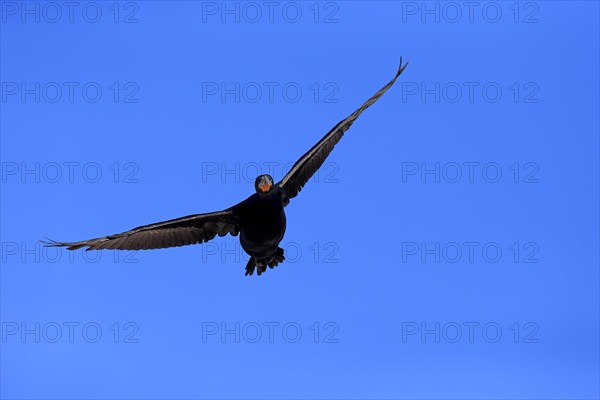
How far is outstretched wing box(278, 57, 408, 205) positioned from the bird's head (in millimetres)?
1219

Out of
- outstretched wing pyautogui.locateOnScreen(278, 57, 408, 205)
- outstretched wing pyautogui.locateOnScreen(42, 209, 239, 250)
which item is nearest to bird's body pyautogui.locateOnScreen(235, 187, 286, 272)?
outstretched wing pyautogui.locateOnScreen(42, 209, 239, 250)

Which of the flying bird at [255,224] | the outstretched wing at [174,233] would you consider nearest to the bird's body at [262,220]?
the flying bird at [255,224]

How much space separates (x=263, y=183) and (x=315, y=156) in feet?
8.77

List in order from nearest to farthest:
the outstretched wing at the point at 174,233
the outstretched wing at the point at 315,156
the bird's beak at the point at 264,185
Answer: the bird's beak at the point at 264,185 < the outstretched wing at the point at 174,233 < the outstretched wing at the point at 315,156

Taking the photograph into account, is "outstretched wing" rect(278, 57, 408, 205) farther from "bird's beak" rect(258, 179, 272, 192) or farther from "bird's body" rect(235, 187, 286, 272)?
"bird's beak" rect(258, 179, 272, 192)

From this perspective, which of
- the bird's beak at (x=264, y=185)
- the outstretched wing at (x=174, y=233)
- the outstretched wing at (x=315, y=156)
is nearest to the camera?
the bird's beak at (x=264, y=185)

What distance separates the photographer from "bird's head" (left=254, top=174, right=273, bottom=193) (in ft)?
55.0

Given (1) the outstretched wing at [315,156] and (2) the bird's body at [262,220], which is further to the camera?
(1) the outstretched wing at [315,156]

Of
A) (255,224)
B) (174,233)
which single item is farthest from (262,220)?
(174,233)

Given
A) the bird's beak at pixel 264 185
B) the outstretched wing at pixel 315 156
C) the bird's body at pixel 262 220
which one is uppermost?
the outstretched wing at pixel 315 156

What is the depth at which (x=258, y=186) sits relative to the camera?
55.3 feet

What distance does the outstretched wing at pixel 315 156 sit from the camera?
1856cm

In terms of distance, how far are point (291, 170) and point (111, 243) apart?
4.03 m

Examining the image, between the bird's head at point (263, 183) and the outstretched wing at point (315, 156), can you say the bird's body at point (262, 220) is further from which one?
the outstretched wing at point (315, 156)
